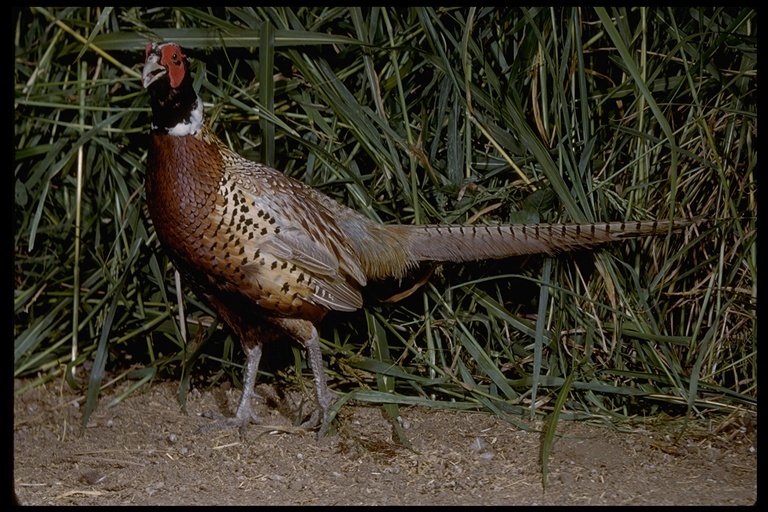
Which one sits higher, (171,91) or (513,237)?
(171,91)

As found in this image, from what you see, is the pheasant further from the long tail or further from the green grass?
→ the green grass

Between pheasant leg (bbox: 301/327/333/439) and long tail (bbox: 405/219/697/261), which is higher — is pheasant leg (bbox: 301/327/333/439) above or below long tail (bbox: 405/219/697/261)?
below

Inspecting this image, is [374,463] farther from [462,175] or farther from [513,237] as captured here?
[462,175]

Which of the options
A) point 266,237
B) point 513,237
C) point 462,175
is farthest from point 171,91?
point 513,237

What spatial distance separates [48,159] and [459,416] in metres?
1.81

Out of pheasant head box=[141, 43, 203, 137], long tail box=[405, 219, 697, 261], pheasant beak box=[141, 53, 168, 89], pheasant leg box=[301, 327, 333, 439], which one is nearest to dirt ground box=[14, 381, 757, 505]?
pheasant leg box=[301, 327, 333, 439]

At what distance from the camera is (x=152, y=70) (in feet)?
8.43

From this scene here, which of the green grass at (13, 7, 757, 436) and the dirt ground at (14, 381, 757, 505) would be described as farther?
the green grass at (13, 7, 757, 436)

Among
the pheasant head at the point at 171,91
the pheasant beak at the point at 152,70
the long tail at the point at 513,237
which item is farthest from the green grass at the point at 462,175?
the pheasant beak at the point at 152,70

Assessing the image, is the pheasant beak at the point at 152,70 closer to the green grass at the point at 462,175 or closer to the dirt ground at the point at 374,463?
the green grass at the point at 462,175

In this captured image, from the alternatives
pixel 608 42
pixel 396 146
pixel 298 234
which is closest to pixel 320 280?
pixel 298 234

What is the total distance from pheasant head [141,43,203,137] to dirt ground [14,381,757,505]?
102 centimetres

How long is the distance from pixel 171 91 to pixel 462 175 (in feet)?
3.30

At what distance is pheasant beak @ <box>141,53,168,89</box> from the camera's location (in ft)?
8.41
